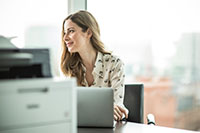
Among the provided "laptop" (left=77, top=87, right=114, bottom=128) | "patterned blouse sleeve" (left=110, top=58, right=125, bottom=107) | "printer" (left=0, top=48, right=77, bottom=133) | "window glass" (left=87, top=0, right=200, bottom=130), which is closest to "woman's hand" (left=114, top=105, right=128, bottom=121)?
"patterned blouse sleeve" (left=110, top=58, right=125, bottom=107)

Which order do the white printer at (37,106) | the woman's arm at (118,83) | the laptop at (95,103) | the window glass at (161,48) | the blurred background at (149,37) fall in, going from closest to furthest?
→ the white printer at (37,106) < the laptop at (95,103) < the woman's arm at (118,83) < the blurred background at (149,37) < the window glass at (161,48)

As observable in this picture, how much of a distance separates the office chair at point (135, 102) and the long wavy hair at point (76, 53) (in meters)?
0.33

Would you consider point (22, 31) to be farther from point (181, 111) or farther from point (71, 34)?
point (181, 111)

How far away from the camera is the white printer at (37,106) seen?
1.10 meters

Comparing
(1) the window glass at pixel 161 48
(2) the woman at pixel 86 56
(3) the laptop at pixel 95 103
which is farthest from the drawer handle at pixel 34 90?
(1) the window glass at pixel 161 48

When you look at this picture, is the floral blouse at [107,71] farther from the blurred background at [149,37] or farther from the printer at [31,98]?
A: the printer at [31,98]

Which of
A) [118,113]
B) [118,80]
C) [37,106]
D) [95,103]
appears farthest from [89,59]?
[37,106]

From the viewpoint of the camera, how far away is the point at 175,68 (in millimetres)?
3844

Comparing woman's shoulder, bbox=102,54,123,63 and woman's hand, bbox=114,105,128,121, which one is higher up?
woman's shoulder, bbox=102,54,123,63

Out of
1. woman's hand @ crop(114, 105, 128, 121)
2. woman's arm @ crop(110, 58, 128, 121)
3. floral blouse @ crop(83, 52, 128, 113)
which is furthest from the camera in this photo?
floral blouse @ crop(83, 52, 128, 113)

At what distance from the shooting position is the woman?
91.3 inches

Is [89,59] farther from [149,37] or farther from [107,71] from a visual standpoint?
[149,37]

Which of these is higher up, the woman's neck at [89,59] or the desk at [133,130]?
the woman's neck at [89,59]

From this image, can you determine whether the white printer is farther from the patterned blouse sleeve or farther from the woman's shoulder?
the woman's shoulder
